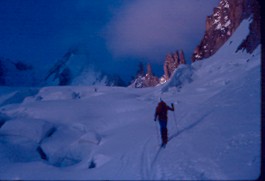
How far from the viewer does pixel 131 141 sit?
13.2m

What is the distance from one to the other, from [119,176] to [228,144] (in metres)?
3.48

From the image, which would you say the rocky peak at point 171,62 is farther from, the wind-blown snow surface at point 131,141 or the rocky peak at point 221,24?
the wind-blown snow surface at point 131,141

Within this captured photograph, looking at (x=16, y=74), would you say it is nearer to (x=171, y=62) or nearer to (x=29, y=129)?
(x=171, y=62)

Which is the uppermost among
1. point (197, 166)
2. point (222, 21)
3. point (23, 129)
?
point (222, 21)

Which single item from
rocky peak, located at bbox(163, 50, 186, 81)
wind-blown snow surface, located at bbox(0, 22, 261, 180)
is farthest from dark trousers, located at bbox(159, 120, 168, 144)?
rocky peak, located at bbox(163, 50, 186, 81)

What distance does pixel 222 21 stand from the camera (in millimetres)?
66250

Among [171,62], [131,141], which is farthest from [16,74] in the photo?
[131,141]

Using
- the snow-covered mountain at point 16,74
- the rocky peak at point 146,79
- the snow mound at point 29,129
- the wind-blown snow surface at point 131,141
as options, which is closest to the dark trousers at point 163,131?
the wind-blown snow surface at point 131,141

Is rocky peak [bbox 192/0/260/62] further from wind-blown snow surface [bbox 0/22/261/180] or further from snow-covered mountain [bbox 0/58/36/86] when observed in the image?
snow-covered mountain [bbox 0/58/36/86]

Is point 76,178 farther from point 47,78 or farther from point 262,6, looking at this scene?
point 47,78

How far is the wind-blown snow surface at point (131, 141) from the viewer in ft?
24.3

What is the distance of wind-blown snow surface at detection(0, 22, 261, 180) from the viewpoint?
24.3 feet

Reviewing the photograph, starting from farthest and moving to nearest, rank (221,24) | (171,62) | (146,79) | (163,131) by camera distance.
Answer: (146,79)
(171,62)
(221,24)
(163,131)

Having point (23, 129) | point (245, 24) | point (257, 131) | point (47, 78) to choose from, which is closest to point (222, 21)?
point (245, 24)
